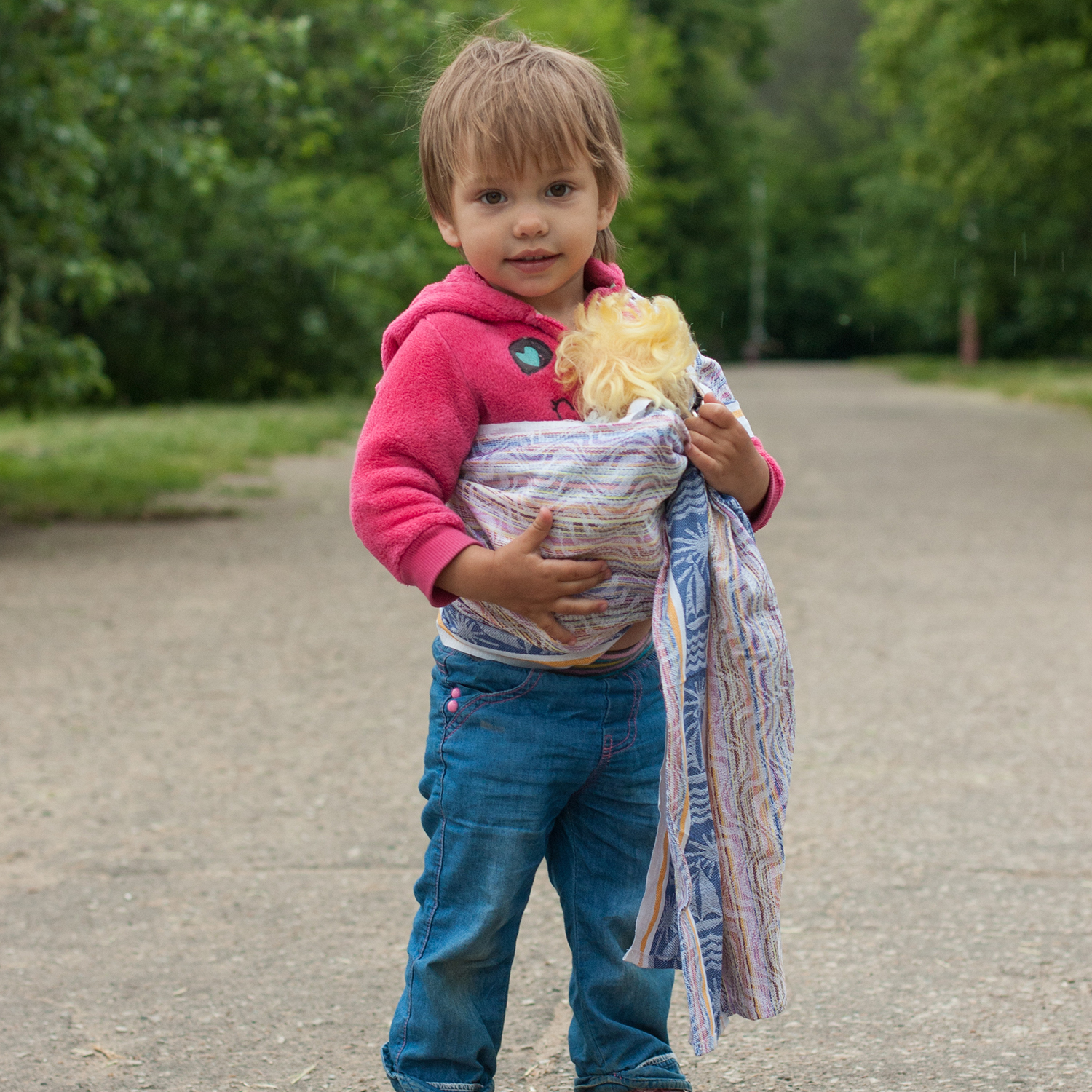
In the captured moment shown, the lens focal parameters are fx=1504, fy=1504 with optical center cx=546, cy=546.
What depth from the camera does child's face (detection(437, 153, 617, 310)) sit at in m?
1.96

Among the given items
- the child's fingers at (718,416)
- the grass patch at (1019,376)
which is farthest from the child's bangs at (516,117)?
the grass patch at (1019,376)

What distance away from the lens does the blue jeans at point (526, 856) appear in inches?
79.8

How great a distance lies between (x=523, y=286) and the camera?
2002mm

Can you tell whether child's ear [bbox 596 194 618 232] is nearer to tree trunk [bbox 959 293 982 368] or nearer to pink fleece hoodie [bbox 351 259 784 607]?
pink fleece hoodie [bbox 351 259 784 607]

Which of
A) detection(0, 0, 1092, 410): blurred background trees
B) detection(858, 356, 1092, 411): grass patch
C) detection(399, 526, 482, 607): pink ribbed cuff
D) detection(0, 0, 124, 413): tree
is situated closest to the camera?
detection(399, 526, 482, 607): pink ribbed cuff

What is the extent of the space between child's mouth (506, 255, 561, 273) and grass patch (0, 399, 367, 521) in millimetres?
7511

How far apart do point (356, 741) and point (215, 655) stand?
129 centimetres

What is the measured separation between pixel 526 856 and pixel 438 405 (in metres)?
0.63

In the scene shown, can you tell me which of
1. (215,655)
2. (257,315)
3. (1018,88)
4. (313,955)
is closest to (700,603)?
(313,955)

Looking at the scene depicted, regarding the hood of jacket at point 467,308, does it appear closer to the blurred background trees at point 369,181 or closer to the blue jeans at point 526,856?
the blurred background trees at point 369,181

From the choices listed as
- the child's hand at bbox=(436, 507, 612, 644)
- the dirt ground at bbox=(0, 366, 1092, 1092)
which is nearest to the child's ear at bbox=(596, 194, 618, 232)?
the child's hand at bbox=(436, 507, 612, 644)

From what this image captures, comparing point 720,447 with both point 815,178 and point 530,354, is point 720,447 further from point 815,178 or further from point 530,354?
point 815,178

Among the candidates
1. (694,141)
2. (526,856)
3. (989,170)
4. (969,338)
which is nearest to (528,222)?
(526,856)

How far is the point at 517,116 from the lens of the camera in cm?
192
